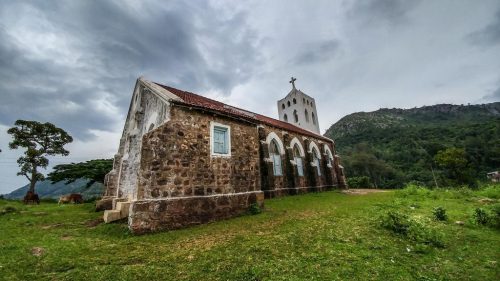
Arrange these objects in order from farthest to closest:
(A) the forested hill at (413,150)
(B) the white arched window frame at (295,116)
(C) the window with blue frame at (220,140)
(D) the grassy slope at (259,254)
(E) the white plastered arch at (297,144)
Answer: (A) the forested hill at (413,150) < (B) the white arched window frame at (295,116) < (E) the white plastered arch at (297,144) < (C) the window with blue frame at (220,140) < (D) the grassy slope at (259,254)

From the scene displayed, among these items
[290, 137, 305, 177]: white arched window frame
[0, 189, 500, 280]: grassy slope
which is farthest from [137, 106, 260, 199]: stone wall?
[290, 137, 305, 177]: white arched window frame

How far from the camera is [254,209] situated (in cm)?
953

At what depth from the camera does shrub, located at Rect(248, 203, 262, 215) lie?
9469mm

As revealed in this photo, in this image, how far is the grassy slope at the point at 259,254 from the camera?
3.81 m

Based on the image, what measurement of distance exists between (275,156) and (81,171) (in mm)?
25878

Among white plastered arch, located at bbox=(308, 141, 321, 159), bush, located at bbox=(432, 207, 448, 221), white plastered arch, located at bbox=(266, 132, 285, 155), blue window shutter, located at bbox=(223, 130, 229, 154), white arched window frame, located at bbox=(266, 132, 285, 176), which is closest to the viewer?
bush, located at bbox=(432, 207, 448, 221)

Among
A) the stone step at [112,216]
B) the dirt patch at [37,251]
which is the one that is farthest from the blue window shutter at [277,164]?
the dirt patch at [37,251]

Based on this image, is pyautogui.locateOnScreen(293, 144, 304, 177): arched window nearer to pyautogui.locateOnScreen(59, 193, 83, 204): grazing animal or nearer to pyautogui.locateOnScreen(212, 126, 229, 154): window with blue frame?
pyautogui.locateOnScreen(212, 126, 229, 154): window with blue frame

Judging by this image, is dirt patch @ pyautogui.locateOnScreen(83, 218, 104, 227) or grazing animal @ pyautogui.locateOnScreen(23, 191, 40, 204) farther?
grazing animal @ pyautogui.locateOnScreen(23, 191, 40, 204)

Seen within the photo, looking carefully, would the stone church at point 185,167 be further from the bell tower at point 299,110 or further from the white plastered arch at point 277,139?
the bell tower at point 299,110

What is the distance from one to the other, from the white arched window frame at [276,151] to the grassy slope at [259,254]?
8.98 meters

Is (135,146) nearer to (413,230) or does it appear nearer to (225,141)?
(225,141)

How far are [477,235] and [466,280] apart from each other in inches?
121

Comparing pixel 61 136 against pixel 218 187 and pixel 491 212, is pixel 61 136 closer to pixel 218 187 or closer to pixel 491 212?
pixel 218 187
